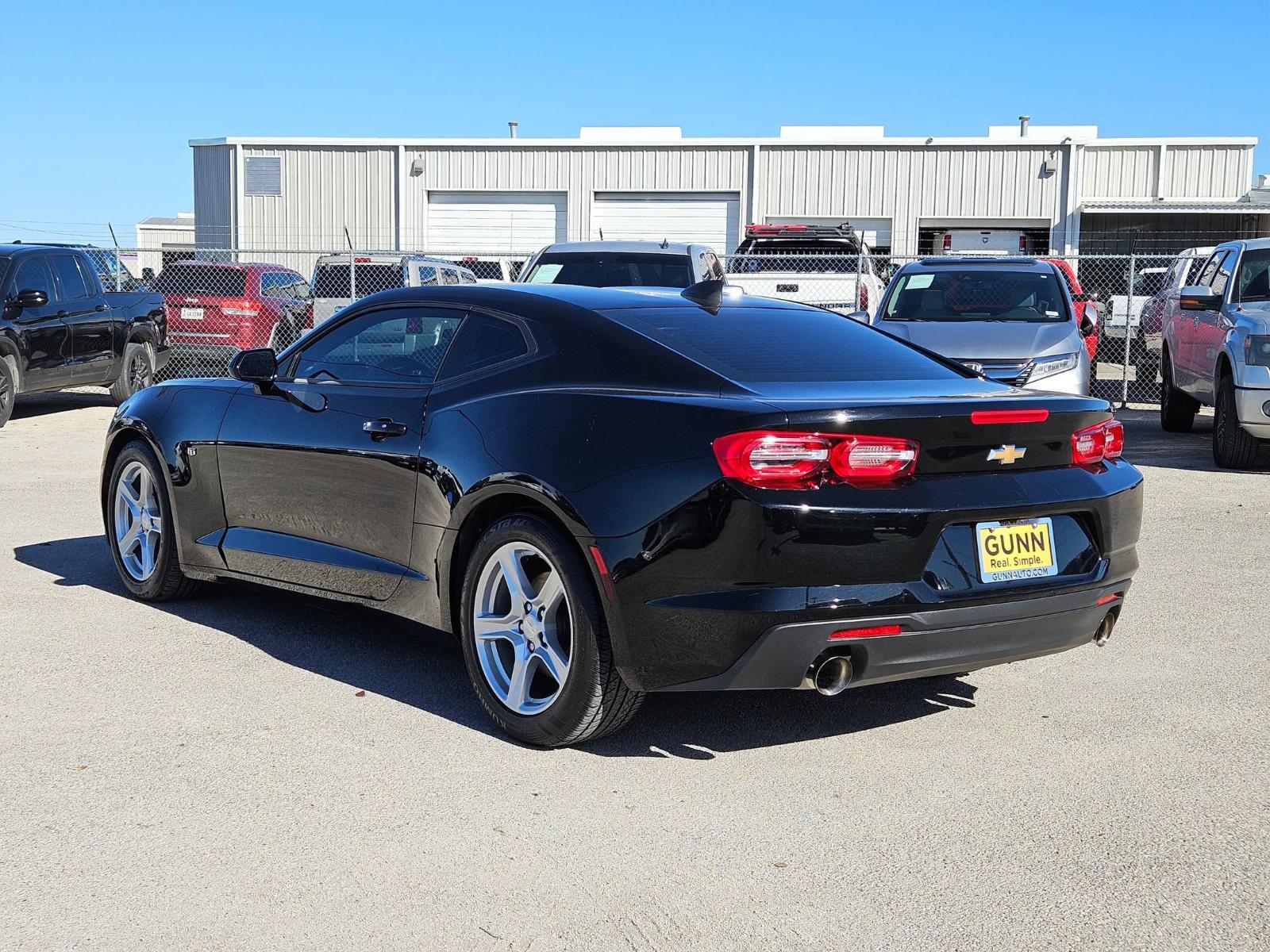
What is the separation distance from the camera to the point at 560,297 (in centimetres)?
502

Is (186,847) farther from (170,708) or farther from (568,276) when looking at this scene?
(568,276)

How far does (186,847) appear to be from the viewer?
3.65 meters

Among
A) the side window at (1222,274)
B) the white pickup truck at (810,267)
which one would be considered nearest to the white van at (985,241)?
the white pickup truck at (810,267)

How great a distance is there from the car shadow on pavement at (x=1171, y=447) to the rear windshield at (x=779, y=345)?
7678 mm

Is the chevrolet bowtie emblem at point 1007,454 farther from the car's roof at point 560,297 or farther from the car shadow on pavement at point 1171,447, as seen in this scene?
the car shadow on pavement at point 1171,447

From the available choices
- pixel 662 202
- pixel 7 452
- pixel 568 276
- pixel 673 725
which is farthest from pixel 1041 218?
pixel 673 725

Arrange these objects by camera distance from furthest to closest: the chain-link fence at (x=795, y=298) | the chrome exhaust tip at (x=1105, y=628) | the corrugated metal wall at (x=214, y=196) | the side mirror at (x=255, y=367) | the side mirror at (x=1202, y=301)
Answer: the corrugated metal wall at (x=214, y=196) → the chain-link fence at (x=795, y=298) → the side mirror at (x=1202, y=301) → the side mirror at (x=255, y=367) → the chrome exhaust tip at (x=1105, y=628)

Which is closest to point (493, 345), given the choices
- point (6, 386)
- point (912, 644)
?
point (912, 644)

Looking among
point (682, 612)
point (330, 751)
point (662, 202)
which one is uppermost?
point (662, 202)

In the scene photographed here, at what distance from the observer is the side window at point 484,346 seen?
4.89 m

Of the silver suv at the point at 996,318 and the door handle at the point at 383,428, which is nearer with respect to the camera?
the door handle at the point at 383,428

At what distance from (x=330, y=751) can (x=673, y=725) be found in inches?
44.0

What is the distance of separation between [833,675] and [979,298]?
31.3ft

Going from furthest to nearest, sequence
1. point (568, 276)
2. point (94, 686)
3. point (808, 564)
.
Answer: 1. point (568, 276)
2. point (94, 686)
3. point (808, 564)
